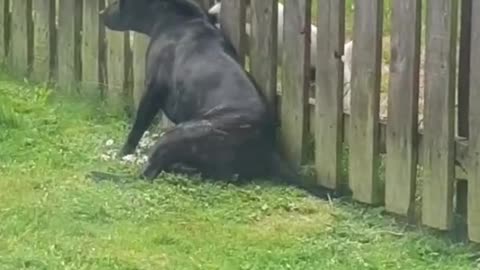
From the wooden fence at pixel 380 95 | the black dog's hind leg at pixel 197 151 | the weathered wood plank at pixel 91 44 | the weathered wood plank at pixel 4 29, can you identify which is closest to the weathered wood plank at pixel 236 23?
the wooden fence at pixel 380 95

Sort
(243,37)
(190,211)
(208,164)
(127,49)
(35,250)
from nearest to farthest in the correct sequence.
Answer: (35,250)
(190,211)
(208,164)
(243,37)
(127,49)

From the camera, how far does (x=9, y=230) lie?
6.16 metres

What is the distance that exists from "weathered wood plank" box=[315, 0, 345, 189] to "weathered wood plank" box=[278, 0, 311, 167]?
0.15 metres

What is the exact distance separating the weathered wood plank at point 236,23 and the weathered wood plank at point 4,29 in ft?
8.33

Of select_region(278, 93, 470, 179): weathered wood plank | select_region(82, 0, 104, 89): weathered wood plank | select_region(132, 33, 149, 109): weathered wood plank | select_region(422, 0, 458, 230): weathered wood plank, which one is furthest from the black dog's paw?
select_region(422, 0, 458, 230): weathered wood plank

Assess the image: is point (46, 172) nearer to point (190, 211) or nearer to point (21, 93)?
point (190, 211)

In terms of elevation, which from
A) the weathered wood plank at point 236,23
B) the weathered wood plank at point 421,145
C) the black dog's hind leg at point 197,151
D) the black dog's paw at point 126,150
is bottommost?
the black dog's paw at point 126,150

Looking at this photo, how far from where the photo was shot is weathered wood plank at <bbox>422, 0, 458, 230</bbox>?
6.02 meters

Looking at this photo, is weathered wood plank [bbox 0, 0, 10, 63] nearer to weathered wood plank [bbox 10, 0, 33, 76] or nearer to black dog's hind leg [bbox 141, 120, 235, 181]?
weathered wood plank [bbox 10, 0, 33, 76]

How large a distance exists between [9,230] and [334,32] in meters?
2.01

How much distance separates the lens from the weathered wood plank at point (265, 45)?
7410 mm

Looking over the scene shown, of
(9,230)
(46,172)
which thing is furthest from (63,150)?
(9,230)

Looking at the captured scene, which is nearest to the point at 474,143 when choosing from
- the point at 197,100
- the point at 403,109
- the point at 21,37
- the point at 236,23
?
the point at 403,109

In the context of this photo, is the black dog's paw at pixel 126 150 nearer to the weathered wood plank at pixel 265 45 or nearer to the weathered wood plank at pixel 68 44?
the weathered wood plank at pixel 265 45
